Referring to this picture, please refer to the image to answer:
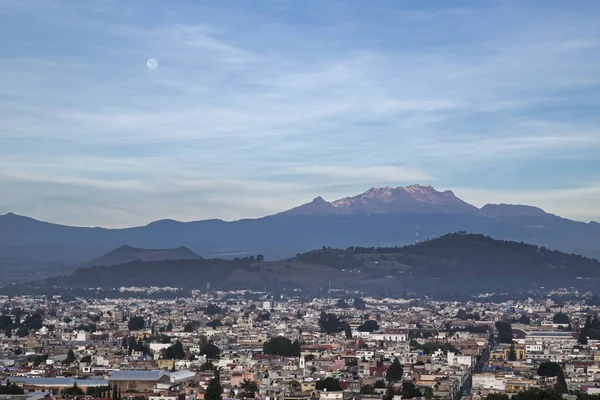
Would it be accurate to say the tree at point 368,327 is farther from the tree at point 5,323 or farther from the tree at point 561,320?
the tree at point 5,323

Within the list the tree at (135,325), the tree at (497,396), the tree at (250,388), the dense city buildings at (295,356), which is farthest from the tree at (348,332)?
the tree at (497,396)

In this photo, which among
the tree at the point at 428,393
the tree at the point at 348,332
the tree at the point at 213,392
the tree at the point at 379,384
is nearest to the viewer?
the tree at the point at 213,392

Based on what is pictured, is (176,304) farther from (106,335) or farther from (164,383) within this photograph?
(164,383)

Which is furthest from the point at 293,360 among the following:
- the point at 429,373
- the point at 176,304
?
the point at 176,304

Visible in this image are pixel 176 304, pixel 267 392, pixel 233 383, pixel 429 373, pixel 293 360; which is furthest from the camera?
pixel 176 304

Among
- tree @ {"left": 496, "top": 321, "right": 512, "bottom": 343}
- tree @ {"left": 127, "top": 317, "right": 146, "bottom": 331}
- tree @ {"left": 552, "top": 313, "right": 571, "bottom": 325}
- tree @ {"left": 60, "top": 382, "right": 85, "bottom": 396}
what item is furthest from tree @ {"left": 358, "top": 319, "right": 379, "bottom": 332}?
tree @ {"left": 60, "top": 382, "right": 85, "bottom": 396}

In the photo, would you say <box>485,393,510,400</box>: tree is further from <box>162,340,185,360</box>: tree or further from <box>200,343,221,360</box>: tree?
<box>162,340,185,360</box>: tree
